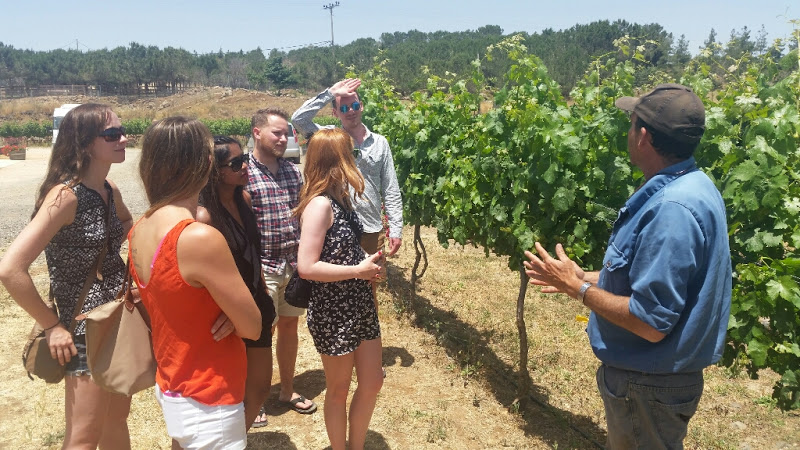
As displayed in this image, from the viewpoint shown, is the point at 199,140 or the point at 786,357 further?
the point at 786,357

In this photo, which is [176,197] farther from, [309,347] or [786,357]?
[309,347]

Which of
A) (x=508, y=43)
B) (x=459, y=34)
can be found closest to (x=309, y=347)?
(x=508, y=43)

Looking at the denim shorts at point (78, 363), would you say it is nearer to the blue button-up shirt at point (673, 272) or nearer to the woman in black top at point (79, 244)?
the woman in black top at point (79, 244)

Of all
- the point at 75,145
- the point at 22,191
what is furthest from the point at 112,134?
the point at 22,191

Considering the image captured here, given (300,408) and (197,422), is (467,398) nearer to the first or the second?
(300,408)

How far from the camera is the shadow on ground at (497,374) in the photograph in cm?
384

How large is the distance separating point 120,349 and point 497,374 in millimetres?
3282

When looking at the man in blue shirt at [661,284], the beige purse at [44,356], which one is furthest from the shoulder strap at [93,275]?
the man in blue shirt at [661,284]

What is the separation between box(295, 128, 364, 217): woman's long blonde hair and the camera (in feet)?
8.98

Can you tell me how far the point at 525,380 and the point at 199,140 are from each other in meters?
2.93

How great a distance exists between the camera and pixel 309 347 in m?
5.18

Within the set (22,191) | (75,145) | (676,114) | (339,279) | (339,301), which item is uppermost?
(676,114)

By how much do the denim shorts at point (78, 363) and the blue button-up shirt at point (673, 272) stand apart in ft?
6.49

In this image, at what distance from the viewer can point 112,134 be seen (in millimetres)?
2445
